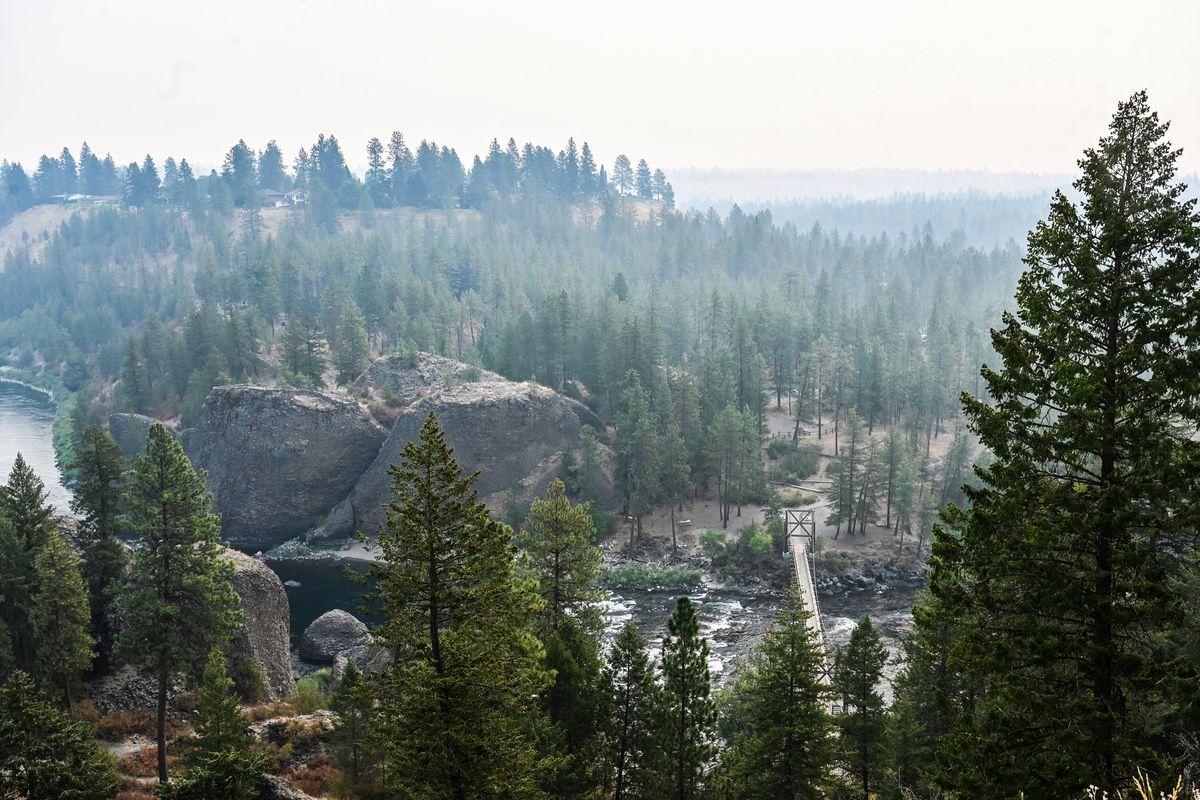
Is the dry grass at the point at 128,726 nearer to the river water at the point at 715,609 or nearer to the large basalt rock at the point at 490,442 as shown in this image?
the river water at the point at 715,609

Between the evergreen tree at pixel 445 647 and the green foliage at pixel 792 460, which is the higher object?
the evergreen tree at pixel 445 647

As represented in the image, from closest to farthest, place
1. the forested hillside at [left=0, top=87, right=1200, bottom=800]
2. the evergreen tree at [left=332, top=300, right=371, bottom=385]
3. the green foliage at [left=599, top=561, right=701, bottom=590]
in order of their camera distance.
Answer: the forested hillside at [left=0, top=87, right=1200, bottom=800] < the green foliage at [left=599, top=561, right=701, bottom=590] < the evergreen tree at [left=332, top=300, right=371, bottom=385]

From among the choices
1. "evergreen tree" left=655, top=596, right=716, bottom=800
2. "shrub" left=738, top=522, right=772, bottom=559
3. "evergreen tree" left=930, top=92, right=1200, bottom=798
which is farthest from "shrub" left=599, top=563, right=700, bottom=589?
"evergreen tree" left=930, top=92, right=1200, bottom=798

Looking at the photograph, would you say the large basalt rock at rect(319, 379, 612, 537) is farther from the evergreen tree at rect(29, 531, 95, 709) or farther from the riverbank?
the evergreen tree at rect(29, 531, 95, 709)

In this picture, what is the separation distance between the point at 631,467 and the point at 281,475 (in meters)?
34.7

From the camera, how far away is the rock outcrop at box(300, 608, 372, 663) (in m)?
55.7

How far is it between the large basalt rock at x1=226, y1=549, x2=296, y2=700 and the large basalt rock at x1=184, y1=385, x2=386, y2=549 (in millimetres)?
37044

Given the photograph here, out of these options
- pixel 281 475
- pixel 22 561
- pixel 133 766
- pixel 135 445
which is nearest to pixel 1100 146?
pixel 133 766

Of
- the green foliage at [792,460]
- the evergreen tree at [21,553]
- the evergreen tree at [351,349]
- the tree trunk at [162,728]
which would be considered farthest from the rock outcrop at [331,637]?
the green foliage at [792,460]

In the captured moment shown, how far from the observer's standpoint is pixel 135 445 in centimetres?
9200

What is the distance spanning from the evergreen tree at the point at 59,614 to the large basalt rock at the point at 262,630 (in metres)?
9.41

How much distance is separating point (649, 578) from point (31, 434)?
297 feet

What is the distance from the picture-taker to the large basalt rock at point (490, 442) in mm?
82375

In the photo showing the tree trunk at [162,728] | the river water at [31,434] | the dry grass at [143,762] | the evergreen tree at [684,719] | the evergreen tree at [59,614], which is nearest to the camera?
the evergreen tree at [684,719]
